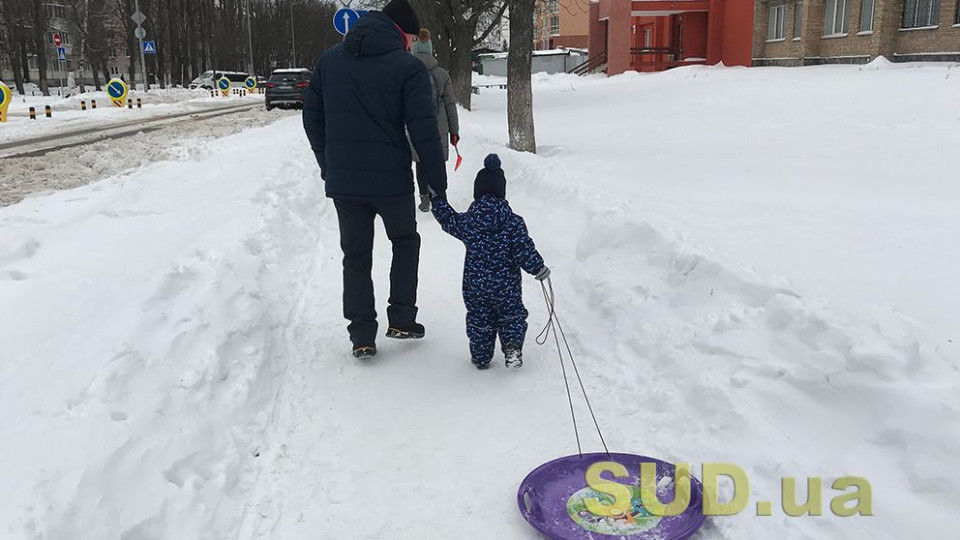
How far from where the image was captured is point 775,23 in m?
29.2

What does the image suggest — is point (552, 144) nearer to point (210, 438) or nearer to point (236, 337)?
point (236, 337)

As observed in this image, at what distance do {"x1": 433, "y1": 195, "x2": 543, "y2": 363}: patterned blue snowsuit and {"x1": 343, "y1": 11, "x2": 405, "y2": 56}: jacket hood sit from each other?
36.6 inches

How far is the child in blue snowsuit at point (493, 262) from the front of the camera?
162 inches

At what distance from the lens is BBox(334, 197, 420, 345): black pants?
438cm

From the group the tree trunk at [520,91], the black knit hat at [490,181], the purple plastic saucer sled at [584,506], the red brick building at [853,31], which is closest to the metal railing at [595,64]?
the red brick building at [853,31]

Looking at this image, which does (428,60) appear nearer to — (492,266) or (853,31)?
(492,266)

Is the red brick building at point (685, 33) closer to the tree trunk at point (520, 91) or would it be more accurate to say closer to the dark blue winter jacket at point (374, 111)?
the tree trunk at point (520, 91)

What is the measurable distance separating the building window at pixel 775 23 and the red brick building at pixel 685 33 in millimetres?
745

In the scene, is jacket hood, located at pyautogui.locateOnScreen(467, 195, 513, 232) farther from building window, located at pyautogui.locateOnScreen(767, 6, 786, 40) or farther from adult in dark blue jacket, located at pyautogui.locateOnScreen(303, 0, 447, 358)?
building window, located at pyautogui.locateOnScreen(767, 6, 786, 40)

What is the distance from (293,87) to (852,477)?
27.4 metres

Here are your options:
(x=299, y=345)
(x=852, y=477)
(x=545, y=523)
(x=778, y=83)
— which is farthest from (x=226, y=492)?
(x=778, y=83)

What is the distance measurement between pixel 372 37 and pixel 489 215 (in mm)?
1216

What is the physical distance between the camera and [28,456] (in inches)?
107

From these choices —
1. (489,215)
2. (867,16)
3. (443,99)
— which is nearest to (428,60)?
(443,99)
